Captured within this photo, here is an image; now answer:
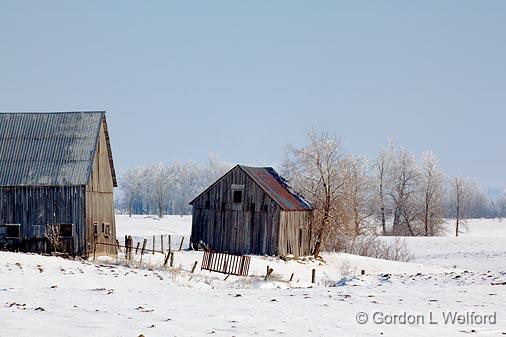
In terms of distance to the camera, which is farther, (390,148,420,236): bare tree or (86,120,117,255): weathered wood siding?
(390,148,420,236): bare tree

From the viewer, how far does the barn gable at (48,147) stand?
41625 millimetres

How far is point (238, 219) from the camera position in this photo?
54.2 m

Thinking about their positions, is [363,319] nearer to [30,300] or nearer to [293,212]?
[30,300]

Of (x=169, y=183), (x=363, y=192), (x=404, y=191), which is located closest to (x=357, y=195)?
(x=363, y=192)

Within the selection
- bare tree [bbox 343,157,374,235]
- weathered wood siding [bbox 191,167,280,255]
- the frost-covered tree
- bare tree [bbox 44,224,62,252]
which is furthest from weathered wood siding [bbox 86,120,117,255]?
the frost-covered tree

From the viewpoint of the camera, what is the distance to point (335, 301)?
20.3 m

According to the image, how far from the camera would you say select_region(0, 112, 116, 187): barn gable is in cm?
4162

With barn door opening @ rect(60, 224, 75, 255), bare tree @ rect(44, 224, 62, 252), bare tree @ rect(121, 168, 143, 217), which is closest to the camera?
bare tree @ rect(44, 224, 62, 252)

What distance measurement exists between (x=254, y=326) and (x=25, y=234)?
95.3 ft

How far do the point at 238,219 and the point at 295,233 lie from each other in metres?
4.70

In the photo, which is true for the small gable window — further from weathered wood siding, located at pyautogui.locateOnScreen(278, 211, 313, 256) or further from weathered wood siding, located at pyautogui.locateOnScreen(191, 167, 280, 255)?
weathered wood siding, located at pyautogui.locateOnScreen(278, 211, 313, 256)

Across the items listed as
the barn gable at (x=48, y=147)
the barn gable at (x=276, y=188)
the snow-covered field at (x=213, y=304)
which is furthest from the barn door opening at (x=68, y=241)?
the barn gable at (x=276, y=188)

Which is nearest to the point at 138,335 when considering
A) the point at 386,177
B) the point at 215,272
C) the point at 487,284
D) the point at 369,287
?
the point at 369,287

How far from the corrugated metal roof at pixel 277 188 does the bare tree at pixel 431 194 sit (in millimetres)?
43003
